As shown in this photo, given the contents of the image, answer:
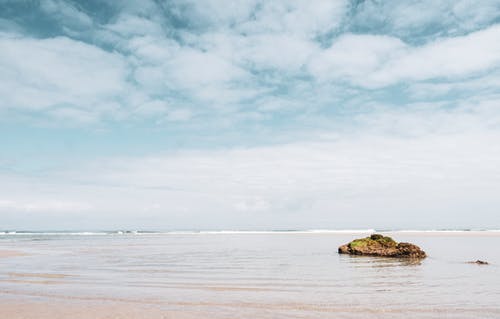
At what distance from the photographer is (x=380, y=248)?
41.5 meters

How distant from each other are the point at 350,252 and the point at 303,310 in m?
29.0

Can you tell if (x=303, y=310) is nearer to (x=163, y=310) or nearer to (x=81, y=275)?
(x=163, y=310)

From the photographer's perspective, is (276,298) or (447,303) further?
(276,298)

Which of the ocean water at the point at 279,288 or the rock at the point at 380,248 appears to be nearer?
the ocean water at the point at 279,288

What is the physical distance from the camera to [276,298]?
696 inches

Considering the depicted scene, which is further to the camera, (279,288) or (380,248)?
(380,248)

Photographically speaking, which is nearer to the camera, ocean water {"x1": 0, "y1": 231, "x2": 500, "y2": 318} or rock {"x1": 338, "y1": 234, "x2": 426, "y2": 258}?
ocean water {"x1": 0, "y1": 231, "x2": 500, "y2": 318}

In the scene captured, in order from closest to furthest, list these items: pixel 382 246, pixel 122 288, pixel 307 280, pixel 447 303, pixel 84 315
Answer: pixel 84 315
pixel 447 303
pixel 122 288
pixel 307 280
pixel 382 246

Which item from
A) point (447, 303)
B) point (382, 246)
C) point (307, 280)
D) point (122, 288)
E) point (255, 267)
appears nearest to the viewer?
point (447, 303)

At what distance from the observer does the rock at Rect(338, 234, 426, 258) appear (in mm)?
38938

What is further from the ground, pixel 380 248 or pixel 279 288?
pixel 380 248

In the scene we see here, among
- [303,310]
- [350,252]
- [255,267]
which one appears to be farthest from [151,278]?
[350,252]

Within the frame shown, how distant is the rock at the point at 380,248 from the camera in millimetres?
38938

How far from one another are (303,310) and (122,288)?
10497mm
